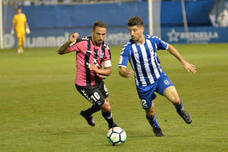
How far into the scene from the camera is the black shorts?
8.66m

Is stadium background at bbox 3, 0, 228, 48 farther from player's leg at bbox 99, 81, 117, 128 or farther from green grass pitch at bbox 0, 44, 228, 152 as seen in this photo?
player's leg at bbox 99, 81, 117, 128

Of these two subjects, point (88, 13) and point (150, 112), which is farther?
point (88, 13)

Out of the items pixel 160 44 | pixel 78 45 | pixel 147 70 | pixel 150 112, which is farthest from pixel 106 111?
pixel 160 44

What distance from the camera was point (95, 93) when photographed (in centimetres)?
870

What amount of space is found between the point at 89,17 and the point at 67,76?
17282mm

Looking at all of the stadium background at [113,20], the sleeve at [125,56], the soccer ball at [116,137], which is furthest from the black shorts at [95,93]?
the stadium background at [113,20]

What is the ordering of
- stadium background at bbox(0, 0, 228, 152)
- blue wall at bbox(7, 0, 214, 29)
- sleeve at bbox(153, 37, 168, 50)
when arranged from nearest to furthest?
1. stadium background at bbox(0, 0, 228, 152)
2. sleeve at bbox(153, 37, 168, 50)
3. blue wall at bbox(7, 0, 214, 29)

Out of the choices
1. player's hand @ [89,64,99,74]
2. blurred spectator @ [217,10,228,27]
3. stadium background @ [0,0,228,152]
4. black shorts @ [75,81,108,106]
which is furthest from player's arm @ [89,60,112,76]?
blurred spectator @ [217,10,228,27]

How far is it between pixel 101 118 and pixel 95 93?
6.13 feet

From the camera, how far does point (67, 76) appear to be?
18062 mm

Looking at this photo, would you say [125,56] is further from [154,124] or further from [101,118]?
[101,118]

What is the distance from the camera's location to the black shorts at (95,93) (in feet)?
28.4

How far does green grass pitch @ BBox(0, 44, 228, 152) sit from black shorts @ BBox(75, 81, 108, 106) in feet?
1.76

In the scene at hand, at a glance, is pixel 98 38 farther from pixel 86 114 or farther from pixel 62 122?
pixel 62 122
